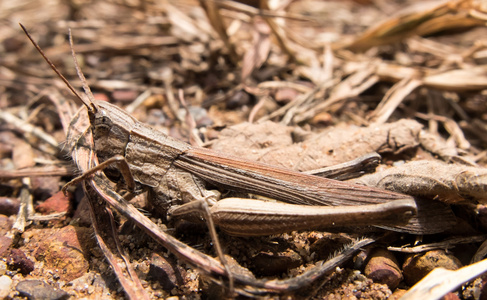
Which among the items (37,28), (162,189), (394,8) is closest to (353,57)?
(394,8)

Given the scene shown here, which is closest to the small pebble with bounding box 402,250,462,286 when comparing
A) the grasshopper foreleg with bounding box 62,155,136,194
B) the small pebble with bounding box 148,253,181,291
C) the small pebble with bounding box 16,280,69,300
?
the small pebble with bounding box 148,253,181,291

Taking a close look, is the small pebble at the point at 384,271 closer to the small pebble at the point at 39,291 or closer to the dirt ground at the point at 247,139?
the dirt ground at the point at 247,139

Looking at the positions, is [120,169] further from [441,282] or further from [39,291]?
[441,282]

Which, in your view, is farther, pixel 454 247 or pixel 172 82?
pixel 172 82

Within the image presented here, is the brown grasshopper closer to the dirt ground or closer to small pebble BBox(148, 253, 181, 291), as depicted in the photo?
the dirt ground

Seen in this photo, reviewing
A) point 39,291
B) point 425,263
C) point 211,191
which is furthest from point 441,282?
point 39,291

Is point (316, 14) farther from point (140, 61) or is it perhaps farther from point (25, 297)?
point (25, 297)
